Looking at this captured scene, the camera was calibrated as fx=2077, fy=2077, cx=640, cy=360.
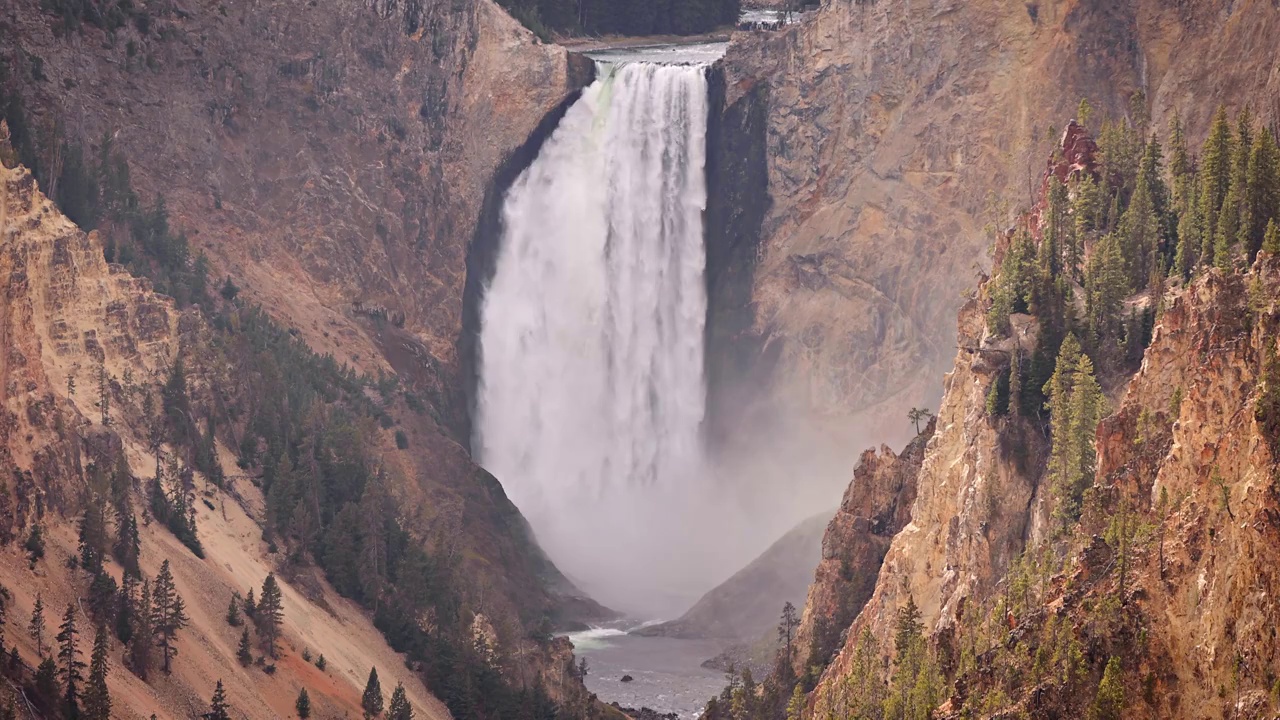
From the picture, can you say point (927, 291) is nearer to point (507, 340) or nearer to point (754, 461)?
point (754, 461)

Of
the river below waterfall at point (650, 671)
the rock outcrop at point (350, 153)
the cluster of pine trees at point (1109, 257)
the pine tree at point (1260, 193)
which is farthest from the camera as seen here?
the rock outcrop at point (350, 153)

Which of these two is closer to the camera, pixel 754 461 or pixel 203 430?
pixel 203 430

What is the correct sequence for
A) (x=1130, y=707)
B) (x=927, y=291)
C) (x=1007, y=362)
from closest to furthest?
(x=1130, y=707), (x=1007, y=362), (x=927, y=291)

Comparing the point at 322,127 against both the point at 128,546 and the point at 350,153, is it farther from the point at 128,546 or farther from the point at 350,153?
the point at 128,546

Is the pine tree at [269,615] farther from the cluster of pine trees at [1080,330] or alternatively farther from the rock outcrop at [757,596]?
the rock outcrop at [757,596]

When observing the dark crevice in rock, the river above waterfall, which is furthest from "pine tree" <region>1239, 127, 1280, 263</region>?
the river above waterfall

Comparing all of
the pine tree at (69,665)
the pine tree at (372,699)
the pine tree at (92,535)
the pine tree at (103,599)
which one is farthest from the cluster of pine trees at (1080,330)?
the pine tree at (92,535)

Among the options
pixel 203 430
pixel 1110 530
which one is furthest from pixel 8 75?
pixel 1110 530
